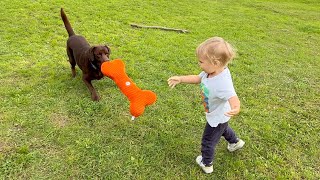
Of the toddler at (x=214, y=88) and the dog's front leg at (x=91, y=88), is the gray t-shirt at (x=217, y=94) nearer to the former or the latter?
the toddler at (x=214, y=88)

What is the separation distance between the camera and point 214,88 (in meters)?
2.77

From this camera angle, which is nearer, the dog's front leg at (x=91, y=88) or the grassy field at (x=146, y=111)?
the grassy field at (x=146, y=111)

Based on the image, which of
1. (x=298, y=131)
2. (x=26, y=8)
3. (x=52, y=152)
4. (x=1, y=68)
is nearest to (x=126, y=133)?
(x=52, y=152)

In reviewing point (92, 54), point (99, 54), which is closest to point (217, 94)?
point (99, 54)

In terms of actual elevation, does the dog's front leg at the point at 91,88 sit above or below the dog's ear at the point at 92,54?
below

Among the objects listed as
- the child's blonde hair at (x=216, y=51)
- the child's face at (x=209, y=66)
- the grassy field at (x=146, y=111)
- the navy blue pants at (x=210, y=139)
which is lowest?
the grassy field at (x=146, y=111)

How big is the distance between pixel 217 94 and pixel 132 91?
3.88ft

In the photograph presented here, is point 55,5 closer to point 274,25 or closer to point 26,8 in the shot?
point 26,8

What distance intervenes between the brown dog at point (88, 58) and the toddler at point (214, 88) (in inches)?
57.2

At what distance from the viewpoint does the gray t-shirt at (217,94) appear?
2.72 m

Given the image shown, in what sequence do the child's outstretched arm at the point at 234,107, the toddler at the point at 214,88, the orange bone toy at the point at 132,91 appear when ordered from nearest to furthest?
the child's outstretched arm at the point at 234,107
the toddler at the point at 214,88
the orange bone toy at the point at 132,91

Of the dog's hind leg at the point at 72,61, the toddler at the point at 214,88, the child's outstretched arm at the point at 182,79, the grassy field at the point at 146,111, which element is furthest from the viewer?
the dog's hind leg at the point at 72,61

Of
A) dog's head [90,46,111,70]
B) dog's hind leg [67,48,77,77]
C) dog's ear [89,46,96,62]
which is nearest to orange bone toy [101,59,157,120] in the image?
dog's head [90,46,111,70]

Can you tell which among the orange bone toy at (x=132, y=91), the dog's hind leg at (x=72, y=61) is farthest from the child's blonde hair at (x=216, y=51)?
the dog's hind leg at (x=72, y=61)
